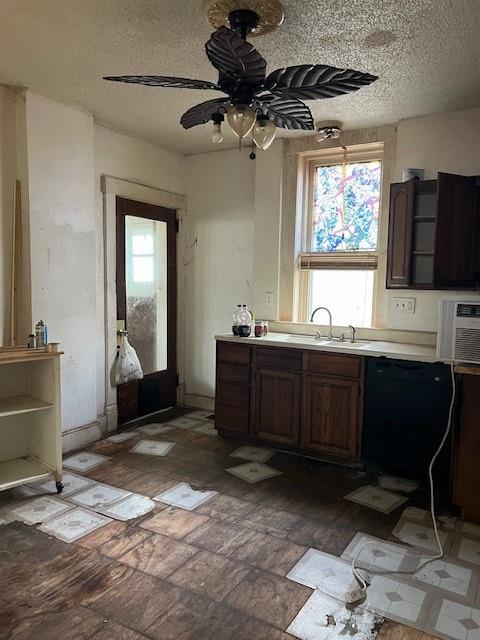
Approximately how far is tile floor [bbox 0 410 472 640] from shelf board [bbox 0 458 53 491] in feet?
0.39

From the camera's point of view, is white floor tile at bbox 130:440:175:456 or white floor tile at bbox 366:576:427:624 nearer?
white floor tile at bbox 366:576:427:624

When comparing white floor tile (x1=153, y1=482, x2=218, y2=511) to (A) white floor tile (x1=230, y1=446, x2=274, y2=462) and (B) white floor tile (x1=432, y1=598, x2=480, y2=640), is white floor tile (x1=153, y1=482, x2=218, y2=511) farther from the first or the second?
(B) white floor tile (x1=432, y1=598, x2=480, y2=640)

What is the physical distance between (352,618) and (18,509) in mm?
1885

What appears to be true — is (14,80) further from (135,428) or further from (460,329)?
(460,329)

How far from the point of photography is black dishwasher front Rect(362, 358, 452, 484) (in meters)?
2.95

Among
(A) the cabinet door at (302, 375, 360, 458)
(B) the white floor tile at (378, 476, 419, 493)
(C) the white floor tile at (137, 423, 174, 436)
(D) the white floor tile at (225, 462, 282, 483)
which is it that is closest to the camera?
(B) the white floor tile at (378, 476, 419, 493)

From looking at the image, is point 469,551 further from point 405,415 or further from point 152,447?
point 152,447

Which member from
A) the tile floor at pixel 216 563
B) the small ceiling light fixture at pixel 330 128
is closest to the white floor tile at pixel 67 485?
the tile floor at pixel 216 563

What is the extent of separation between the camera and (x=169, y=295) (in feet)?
15.0

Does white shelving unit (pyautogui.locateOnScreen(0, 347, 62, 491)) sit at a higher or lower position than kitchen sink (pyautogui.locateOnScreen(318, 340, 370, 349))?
lower

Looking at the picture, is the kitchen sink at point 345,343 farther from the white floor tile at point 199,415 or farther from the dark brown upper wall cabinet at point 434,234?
the white floor tile at point 199,415

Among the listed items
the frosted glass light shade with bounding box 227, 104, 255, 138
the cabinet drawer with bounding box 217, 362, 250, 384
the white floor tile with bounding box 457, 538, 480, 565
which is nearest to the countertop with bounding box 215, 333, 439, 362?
the cabinet drawer with bounding box 217, 362, 250, 384

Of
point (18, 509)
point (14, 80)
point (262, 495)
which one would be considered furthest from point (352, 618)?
point (14, 80)

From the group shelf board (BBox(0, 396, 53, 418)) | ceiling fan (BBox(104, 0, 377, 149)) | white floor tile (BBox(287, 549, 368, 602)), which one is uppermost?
ceiling fan (BBox(104, 0, 377, 149))
